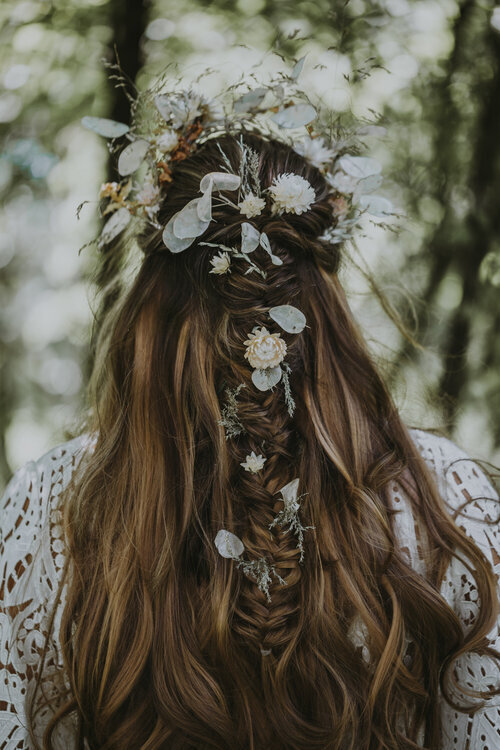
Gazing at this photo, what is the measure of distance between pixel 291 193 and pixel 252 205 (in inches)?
2.9

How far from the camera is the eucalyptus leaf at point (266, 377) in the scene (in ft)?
3.28

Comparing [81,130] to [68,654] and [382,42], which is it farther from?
[68,654]

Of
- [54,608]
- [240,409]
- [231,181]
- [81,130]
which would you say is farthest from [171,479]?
[81,130]

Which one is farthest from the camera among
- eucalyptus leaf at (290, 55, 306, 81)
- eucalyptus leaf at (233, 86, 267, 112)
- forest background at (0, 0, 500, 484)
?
forest background at (0, 0, 500, 484)

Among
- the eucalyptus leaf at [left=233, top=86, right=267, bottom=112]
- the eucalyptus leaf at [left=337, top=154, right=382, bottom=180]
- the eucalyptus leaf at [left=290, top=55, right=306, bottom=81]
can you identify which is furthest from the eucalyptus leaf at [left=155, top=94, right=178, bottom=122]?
the eucalyptus leaf at [left=337, top=154, right=382, bottom=180]

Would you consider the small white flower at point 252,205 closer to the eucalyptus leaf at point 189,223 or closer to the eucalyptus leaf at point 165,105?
the eucalyptus leaf at point 189,223

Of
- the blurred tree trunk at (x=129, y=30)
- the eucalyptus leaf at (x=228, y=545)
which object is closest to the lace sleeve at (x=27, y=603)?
the eucalyptus leaf at (x=228, y=545)

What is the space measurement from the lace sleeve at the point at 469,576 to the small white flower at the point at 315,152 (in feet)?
2.04

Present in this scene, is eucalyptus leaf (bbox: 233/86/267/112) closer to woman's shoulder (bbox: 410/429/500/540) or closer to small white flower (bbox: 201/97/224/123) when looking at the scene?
small white flower (bbox: 201/97/224/123)

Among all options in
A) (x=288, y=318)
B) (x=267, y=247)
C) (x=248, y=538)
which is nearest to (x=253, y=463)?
(x=248, y=538)

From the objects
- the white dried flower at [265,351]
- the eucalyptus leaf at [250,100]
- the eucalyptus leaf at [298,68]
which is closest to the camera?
the white dried flower at [265,351]

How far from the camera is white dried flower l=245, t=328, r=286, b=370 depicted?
3.25ft

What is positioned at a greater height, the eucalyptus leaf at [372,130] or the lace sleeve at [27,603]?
the eucalyptus leaf at [372,130]

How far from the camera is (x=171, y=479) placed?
43.2 inches
